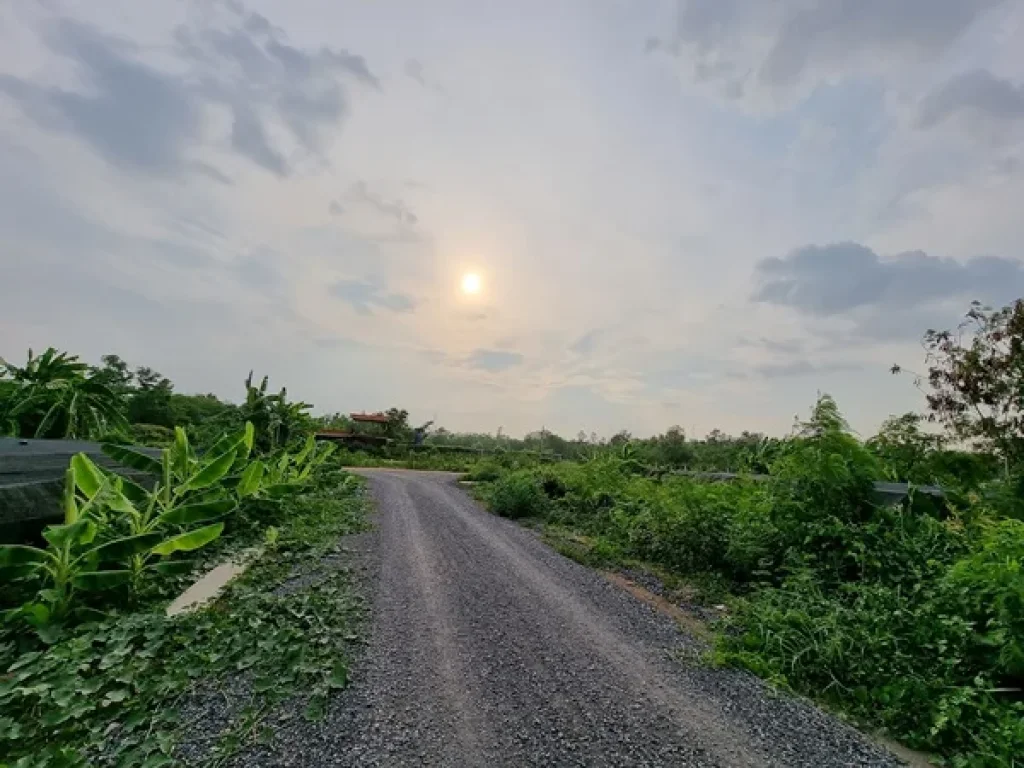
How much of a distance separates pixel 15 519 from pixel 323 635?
2.24 metres

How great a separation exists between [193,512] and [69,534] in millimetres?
683

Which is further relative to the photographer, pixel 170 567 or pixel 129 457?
pixel 129 457

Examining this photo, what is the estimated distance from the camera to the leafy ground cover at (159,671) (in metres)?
2.11

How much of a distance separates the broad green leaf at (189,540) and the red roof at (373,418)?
24088 millimetres

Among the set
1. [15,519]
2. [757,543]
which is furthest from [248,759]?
[757,543]

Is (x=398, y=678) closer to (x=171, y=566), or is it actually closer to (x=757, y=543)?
(x=171, y=566)

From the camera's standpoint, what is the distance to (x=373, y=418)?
89.2 feet

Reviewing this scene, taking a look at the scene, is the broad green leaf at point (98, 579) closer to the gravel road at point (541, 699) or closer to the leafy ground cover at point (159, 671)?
the leafy ground cover at point (159, 671)

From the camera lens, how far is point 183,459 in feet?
14.2

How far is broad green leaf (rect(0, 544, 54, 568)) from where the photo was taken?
9.34 ft

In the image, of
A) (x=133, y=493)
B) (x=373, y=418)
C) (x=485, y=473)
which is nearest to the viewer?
(x=133, y=493)

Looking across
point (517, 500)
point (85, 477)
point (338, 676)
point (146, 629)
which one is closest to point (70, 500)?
point (85, 477)

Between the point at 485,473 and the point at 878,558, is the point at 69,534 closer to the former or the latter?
the point at 878,558

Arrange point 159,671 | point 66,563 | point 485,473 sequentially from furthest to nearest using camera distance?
1. point 485,473
2. point 66,563
3. point 159,671
